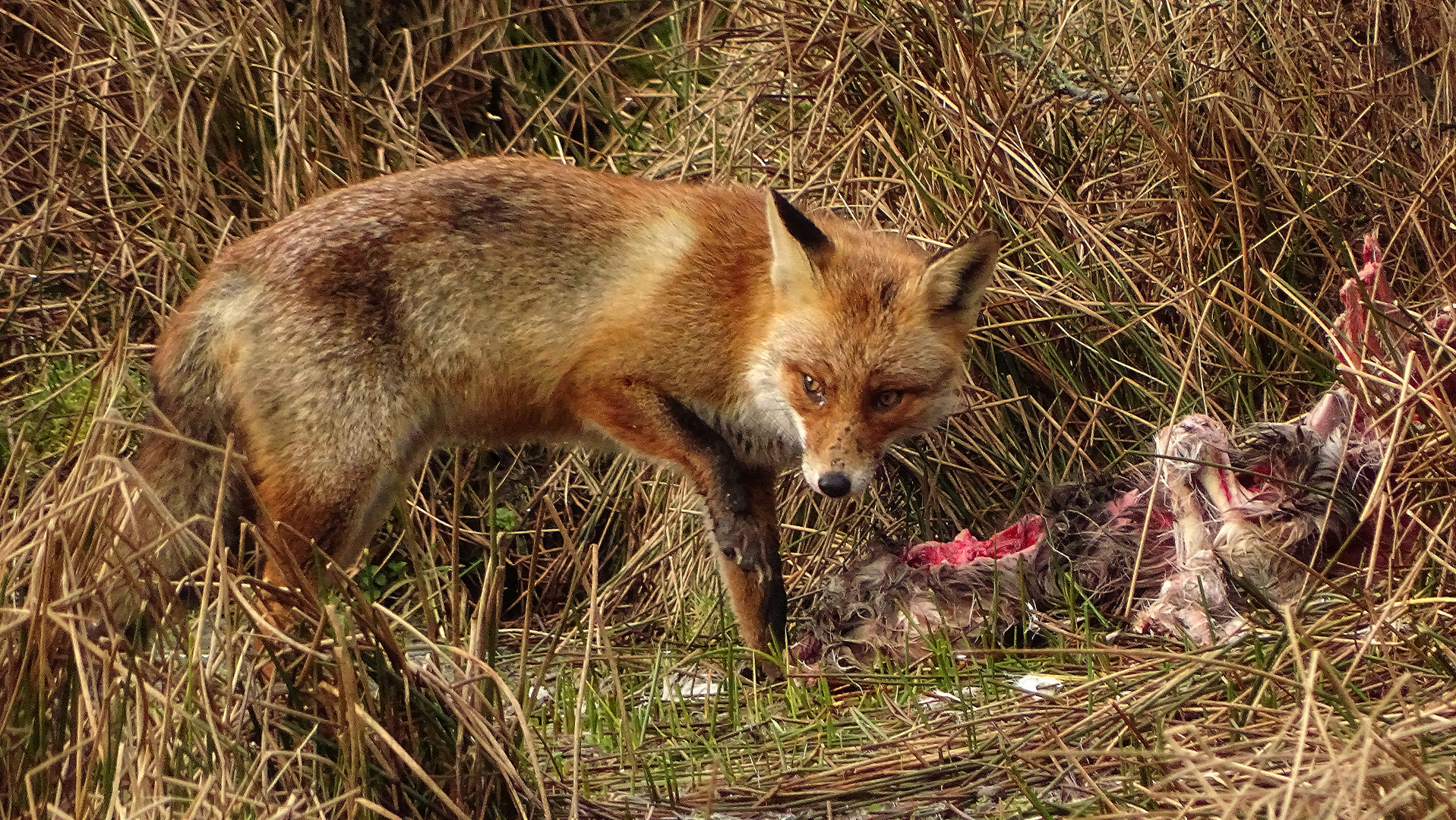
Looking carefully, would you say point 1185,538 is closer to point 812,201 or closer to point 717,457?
point 717,457

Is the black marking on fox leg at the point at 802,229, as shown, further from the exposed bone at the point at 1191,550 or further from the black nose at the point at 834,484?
the exposed bone at the point at 1191,550

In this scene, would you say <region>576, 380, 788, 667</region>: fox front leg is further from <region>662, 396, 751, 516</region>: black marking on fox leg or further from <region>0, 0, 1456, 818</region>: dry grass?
<region>0, 0, 1456, 818</region>: dry grass

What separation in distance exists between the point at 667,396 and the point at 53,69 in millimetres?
3228

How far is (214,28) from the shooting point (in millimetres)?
5703

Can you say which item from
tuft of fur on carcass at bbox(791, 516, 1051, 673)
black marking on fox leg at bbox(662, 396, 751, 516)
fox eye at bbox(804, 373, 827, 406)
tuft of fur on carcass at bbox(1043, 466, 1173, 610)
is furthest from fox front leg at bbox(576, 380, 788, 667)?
tuft of fur on carcass at bbox(1043, 466, 1173, 610)

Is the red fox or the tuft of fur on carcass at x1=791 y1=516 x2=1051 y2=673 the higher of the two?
the red fox

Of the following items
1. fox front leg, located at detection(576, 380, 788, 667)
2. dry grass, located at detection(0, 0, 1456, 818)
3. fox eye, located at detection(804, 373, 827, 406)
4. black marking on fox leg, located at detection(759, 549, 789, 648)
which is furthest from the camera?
black marking on fox leg, located at detection(759, 549, 789, 648)

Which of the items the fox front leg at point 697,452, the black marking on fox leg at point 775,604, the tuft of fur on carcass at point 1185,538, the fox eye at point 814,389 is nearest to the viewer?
the tuft of fur on carcass at point 1185,538

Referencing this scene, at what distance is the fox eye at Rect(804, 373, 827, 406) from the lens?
4.11 meters

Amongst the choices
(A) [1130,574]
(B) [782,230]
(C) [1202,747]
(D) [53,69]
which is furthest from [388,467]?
(D) [53,69]

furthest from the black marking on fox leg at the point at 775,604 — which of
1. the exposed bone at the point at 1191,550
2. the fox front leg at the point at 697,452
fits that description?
the exposed bone at the point at 1191,550

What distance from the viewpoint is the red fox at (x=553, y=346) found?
4039 mm

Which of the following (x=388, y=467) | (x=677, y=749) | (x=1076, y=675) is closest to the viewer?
(x=677, y=749)

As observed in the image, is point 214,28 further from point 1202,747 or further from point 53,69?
point 1202,747
